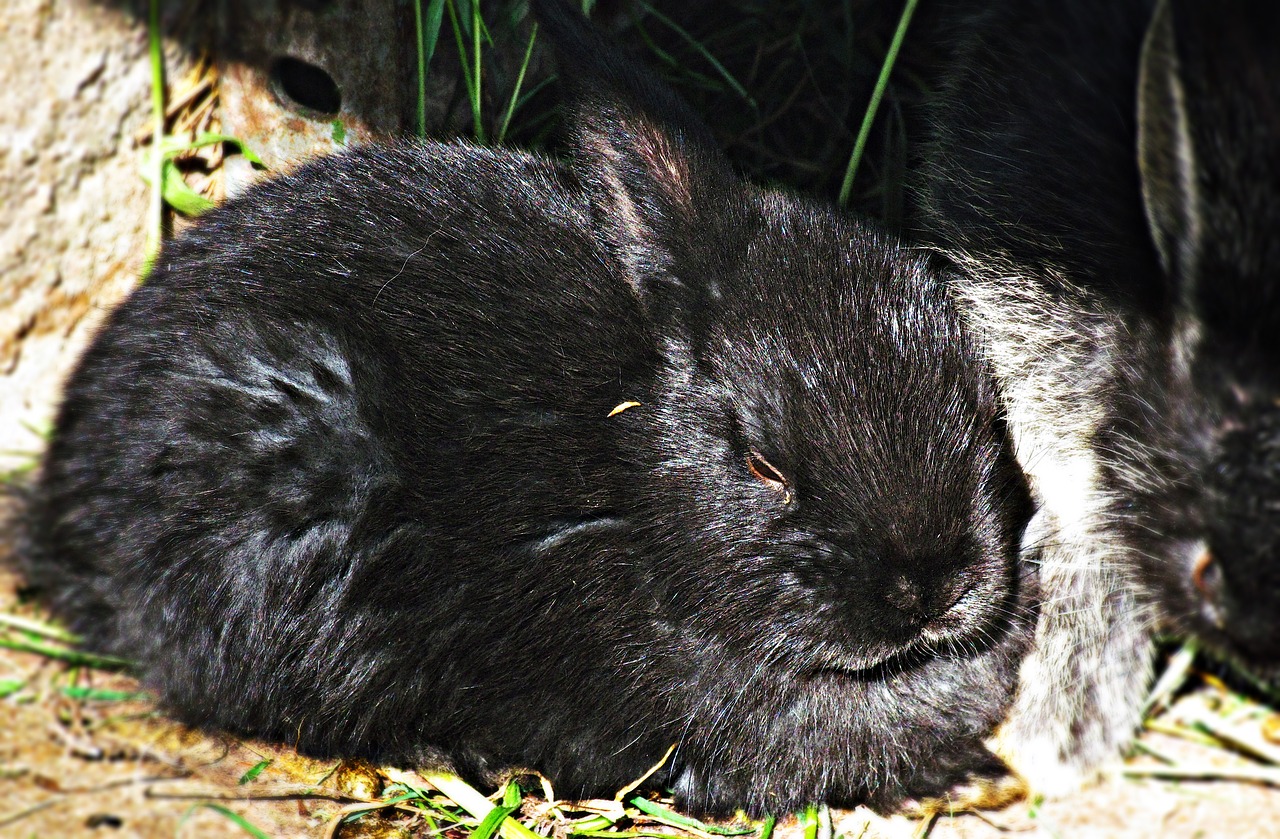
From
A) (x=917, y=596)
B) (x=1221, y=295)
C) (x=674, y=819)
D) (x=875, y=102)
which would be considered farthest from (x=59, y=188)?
(x=1221, y=295)

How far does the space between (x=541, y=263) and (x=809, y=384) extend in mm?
849

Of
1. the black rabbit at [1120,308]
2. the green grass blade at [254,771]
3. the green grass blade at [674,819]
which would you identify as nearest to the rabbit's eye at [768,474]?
the black rabbit at [1120,308]

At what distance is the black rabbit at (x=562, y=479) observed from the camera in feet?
9.86

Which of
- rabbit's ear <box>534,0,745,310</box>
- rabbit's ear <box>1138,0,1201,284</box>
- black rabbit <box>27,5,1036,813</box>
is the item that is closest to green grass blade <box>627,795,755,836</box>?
black rabbit <box>27,5,1036,813</box>

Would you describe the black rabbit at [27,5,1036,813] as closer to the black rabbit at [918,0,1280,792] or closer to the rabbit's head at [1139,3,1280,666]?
the black rabbit at [918,0,1280,792]

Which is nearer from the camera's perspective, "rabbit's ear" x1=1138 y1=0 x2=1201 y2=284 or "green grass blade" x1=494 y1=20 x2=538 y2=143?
"rabbit's ear" x1=1138 y1=0 x2=1201 y2=284

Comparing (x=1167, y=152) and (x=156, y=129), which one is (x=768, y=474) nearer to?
(x=1167, y=152)

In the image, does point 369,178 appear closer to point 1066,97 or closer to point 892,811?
point 1066,97

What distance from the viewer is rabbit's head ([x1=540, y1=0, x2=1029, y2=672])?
9.37ft

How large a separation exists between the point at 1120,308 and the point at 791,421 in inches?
38.2

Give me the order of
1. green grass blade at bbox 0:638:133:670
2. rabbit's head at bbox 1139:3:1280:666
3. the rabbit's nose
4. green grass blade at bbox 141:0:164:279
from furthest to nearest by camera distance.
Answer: green grass blade at bbox 141:0:164:279 → green grass blade at bbox 0:638:133:670 → the rabbit's nose → rabbit's head at bbox 1139:3:1280:666

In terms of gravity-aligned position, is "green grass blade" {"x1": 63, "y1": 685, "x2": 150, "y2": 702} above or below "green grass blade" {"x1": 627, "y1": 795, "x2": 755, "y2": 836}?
below

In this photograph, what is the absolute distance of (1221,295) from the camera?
2562 millimetres

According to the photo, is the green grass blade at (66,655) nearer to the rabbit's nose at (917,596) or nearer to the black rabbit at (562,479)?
the black rabbit at (562,479)
